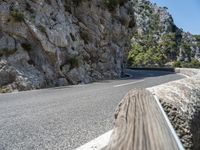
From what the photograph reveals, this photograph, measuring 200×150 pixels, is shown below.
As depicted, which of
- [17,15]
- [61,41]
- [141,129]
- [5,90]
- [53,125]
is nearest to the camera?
[141,129]

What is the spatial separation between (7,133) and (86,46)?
2633 centimetres

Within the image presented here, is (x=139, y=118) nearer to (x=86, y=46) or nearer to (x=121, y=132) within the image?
(x=121, y=132)

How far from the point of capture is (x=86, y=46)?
3303 centimetres

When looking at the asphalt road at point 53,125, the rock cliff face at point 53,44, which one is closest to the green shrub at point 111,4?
the rock cliff face at point 53,44

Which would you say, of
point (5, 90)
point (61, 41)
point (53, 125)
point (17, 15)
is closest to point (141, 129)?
point (53, 125)

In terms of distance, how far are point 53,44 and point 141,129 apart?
950 inches

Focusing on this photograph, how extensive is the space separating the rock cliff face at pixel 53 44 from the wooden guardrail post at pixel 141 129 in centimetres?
1875

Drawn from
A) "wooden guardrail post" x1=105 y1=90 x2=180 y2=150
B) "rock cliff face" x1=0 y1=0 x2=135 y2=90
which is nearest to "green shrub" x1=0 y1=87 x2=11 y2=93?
"rock cliff face" x1=0 y1=0 x2=135 y2=90

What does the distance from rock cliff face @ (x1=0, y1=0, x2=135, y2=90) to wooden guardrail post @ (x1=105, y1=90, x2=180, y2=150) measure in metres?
18.7

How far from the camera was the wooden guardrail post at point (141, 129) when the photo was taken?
2361 mm

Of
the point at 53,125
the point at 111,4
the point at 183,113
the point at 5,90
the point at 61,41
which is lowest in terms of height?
the point at 5,90

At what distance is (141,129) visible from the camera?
2.69 m

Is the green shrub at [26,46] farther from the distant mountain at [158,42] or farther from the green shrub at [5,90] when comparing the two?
the distant mountain at [158,42]

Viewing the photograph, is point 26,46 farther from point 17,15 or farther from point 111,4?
point 111,4
